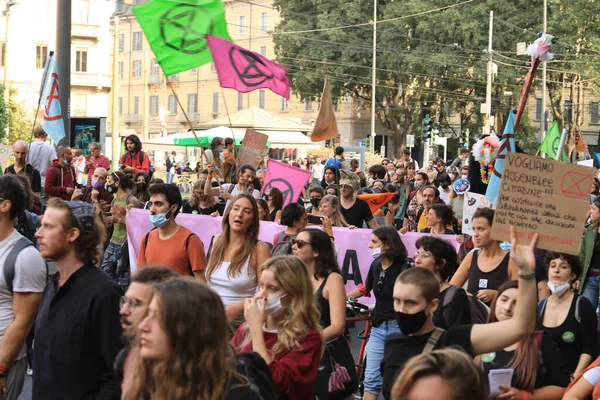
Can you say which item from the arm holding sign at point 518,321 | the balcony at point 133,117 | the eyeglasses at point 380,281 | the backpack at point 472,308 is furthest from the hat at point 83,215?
the balcony at point 133,117

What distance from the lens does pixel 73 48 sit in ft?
238

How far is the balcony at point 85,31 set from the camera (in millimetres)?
71894

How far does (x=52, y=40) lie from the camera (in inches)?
2709

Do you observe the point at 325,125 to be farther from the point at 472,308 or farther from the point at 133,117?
the point at 133,117

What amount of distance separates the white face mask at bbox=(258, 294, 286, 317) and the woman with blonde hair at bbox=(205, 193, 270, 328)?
144 cm

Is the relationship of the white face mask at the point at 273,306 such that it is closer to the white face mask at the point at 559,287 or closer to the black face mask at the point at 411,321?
the black face mask at the point at 411,321

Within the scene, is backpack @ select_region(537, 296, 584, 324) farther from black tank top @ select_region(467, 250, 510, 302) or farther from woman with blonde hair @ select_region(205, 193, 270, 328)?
woman with blonde hair @ select_region(205, 193, 270, 328)

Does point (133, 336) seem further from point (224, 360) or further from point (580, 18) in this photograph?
point (580, 18)

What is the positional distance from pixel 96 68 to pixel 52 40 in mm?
5514

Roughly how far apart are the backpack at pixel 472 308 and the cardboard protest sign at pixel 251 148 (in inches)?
365

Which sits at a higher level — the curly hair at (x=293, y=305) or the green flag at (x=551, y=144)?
the green flag at (x=551, y=144)

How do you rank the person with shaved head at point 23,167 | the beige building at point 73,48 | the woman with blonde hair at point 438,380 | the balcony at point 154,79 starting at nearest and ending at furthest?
the woman with blonde hair at point 438,380 < the person with shaved head at point 23,167 < the beige building at point 73,48 < the balcony at point 154,79

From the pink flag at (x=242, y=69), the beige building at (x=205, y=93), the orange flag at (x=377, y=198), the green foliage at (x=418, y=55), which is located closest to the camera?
the pink flag at (x=242, y=69)

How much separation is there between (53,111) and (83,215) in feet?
35.0
